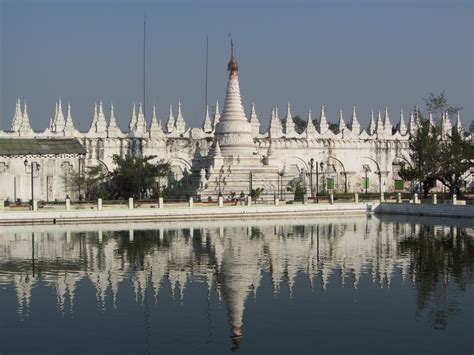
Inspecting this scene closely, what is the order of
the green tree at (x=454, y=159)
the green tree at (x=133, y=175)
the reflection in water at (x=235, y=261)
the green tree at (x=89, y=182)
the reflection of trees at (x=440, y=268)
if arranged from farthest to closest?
the green tree at (x=89, y=182) → the green tree at (x=133, y=175) → the green tree at (x=454, y=159) → the reflection in water at (x=235, y=261) → the reflection of trees at (x=440, y=268)

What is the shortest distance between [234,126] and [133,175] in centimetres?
785

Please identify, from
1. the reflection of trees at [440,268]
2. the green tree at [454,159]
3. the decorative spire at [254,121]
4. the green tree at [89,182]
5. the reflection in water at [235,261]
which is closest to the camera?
the reflection of trees at [440,268]

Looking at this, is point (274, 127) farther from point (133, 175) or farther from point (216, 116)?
point (133, 175)

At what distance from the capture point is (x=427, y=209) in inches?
1681

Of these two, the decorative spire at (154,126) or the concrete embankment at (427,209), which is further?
the decorative spire at (154,126)

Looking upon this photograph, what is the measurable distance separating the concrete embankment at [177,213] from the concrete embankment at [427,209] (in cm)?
110

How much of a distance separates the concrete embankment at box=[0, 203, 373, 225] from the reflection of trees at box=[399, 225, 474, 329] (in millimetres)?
10342

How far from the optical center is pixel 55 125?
53.4 metres

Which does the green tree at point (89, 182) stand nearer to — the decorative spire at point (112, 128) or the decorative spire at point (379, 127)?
the decorative spire at point (112, 128)

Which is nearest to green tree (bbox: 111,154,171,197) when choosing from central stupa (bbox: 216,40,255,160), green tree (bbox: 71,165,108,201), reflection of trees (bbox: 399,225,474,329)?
green tree (bbox: 71,165,108,201)

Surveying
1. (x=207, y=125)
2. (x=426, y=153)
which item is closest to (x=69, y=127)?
(x=207, y=125)

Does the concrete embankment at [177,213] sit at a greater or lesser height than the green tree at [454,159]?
lesser

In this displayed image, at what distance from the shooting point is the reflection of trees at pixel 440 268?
17.8m

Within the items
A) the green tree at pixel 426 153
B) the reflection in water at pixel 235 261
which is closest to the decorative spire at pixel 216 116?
the green tree at pixel 426 153
